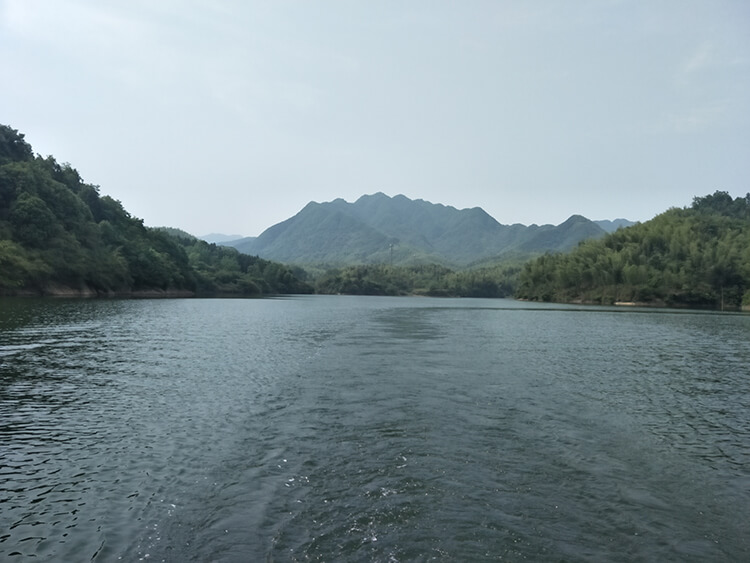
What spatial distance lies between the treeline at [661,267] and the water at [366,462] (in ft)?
415

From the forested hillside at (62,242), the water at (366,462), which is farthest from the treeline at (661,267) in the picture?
the forested hillside at (62,242)

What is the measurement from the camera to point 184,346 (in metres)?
32.6

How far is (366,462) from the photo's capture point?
11711 millimetres

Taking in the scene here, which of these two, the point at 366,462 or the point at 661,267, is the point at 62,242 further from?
the point at 661,267

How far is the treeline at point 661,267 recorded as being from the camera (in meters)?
134

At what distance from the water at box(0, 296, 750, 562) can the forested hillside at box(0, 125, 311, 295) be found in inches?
3199

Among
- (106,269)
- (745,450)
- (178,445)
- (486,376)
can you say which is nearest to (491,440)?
(745,450)

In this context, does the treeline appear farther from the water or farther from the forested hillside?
the forested hillside

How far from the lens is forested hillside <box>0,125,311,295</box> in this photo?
3678 inches

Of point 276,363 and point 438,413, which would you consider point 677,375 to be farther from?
point 276,363

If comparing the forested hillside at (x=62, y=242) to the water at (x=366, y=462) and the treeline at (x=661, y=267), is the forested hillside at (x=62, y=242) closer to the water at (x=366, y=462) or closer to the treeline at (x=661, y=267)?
the water at (x=366, y=462)

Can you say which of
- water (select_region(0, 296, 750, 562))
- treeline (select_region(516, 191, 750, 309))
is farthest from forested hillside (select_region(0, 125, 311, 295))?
treeline (select_region(516, 191, 750, 309))

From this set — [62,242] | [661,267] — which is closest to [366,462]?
[62,242]

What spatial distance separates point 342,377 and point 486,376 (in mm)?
6932
